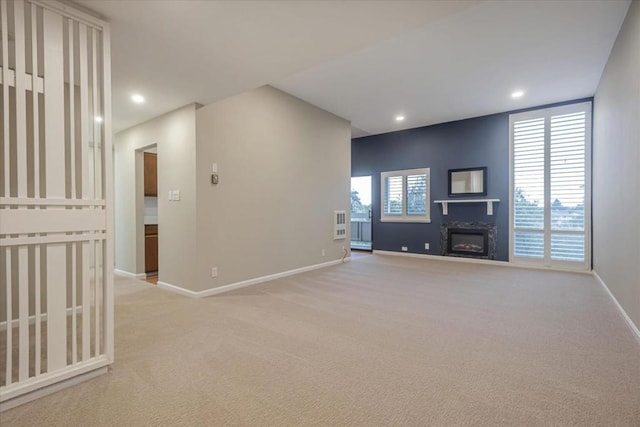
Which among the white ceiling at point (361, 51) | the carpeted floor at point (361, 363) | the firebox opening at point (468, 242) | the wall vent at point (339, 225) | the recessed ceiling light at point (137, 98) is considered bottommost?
the carpeted floor at point (361, 363)

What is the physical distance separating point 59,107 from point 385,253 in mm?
6623

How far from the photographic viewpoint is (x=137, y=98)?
11.7 feet

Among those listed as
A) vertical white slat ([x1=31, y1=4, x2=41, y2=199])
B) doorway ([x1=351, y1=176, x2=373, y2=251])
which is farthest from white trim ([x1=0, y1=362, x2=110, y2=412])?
doorway ([x1=351, y1=176, x2=373, y2=251])

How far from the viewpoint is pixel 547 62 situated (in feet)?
12.8

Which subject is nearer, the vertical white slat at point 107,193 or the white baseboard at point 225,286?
the vertical white slat at point 107,193

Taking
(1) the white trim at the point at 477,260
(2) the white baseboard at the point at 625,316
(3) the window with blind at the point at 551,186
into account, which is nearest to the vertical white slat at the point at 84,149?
(2) the white baseboard at the point at 625,316

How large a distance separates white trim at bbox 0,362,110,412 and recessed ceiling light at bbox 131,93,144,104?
110 inches

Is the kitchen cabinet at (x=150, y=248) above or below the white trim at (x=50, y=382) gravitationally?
above

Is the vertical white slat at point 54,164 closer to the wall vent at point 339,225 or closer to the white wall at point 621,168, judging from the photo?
the white wall at point 621,168

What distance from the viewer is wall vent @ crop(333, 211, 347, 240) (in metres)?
5.96

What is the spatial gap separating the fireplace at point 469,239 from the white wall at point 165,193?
16.8ft

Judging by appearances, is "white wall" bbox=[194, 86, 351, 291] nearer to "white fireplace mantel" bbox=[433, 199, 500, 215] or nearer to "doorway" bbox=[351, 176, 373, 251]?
"doorway" bbox=[351, 176, 373, 251]

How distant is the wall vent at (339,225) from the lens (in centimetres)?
596

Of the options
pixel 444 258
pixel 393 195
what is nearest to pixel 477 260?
pixel 444 258
